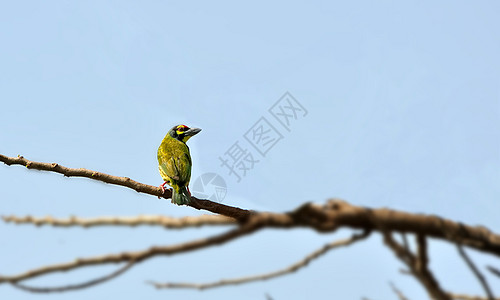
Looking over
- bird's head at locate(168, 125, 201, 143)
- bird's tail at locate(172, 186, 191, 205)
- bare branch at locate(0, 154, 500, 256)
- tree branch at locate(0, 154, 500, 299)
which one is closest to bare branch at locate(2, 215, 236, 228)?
tree branch at locate(0, 154, 500, 299)

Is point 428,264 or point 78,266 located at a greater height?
point 78,266

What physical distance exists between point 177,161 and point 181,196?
124cm

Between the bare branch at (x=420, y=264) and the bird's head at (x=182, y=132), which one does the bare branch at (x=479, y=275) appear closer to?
the bare branch at (x=420, y=264)

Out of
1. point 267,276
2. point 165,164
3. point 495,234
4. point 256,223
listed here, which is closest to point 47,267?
point 256,223

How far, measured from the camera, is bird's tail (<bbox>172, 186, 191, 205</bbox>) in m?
6.38

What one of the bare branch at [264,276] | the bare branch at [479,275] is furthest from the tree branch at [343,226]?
the bare branch at [264,276]

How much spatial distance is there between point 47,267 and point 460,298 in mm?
2139

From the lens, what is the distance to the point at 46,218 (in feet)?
5.87

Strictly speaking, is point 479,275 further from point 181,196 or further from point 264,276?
point 181,196

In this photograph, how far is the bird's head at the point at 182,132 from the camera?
8.95 metres

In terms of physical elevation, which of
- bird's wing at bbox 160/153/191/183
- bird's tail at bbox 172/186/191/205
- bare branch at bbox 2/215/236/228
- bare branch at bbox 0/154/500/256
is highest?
bird's wing at bbox 160/153/191/183

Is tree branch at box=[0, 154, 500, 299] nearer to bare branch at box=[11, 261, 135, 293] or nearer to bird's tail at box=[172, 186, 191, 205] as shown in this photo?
bare branch at box=[11, 261, 135, 293]

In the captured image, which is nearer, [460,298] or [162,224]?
[162,224]

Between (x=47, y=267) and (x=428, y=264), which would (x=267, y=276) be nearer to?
(x=428, y=264)
